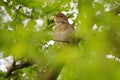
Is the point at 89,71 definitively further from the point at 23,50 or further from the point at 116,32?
the point at 23,50

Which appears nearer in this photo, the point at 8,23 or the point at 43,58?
the point at 43,58

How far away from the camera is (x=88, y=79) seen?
253cm

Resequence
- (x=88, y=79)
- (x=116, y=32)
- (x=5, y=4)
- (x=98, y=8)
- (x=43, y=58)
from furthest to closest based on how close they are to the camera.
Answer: (x=5, y=4) → (x=43, y=58) → (x=98, y=8) → (x=116, y=32) → (x=88, y=79)

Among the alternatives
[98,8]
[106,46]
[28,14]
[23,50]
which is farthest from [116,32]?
[28,14]

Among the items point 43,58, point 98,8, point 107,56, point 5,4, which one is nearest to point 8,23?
point 5,4

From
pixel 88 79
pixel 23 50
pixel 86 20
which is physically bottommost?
pixel 88 79

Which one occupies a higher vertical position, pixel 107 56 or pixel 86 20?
pixel 86 20

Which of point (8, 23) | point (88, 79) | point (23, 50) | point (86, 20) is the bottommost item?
point (8, 23)

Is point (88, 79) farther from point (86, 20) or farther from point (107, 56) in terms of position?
point (86, 20)

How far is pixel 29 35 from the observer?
2.97 meters

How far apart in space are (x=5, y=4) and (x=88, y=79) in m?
3.29

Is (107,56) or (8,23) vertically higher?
(107,56)

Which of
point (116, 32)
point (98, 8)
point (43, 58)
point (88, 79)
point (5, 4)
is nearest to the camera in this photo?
point (88, 79)

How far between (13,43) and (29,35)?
167mm
